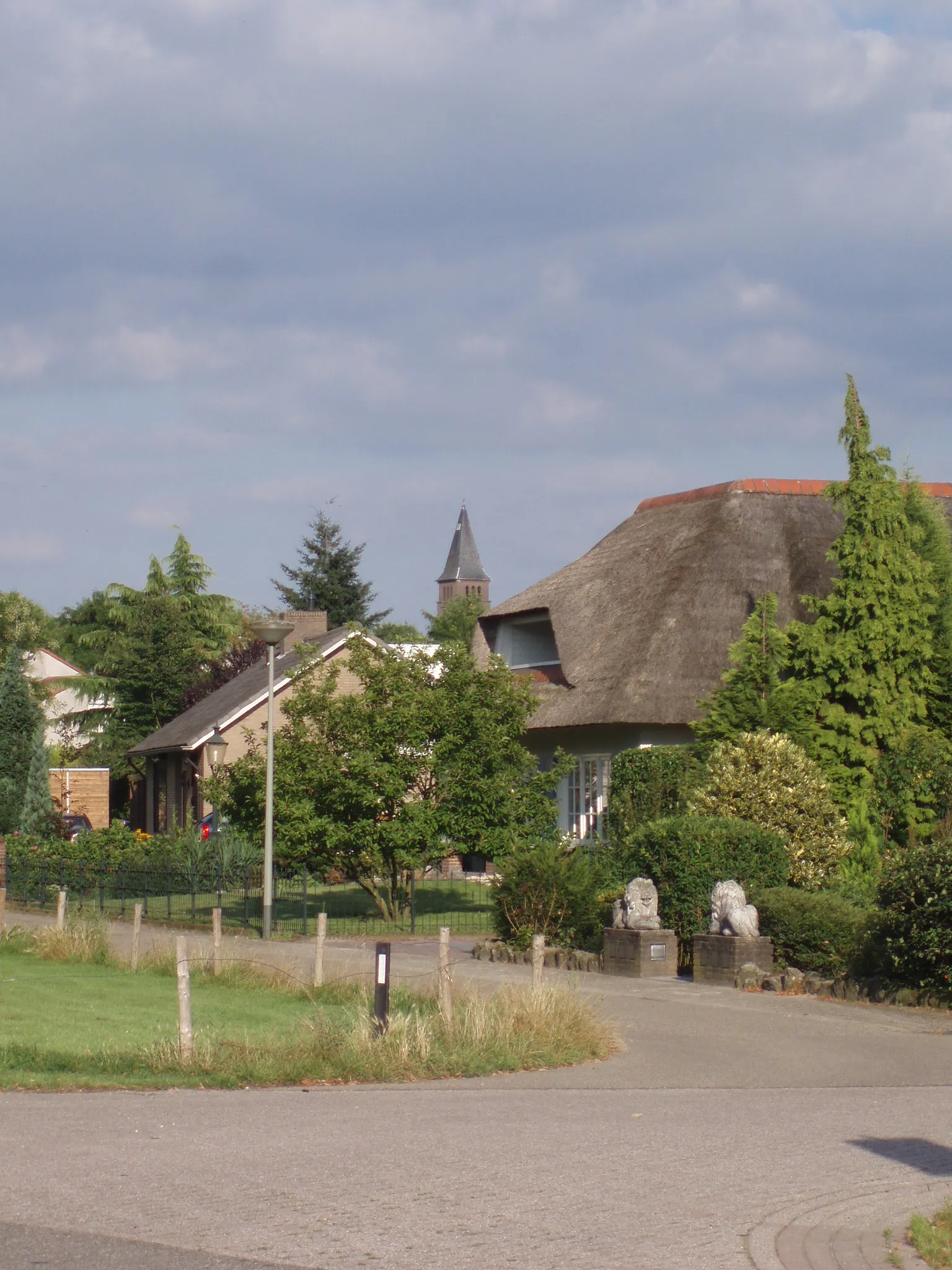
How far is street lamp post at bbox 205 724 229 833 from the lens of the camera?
31859 millimetres

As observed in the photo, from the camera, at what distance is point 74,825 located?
41.8 meters

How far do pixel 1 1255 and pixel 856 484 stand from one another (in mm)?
19439

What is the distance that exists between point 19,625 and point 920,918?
56.9m

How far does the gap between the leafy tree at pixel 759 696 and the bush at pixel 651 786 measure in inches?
19.4

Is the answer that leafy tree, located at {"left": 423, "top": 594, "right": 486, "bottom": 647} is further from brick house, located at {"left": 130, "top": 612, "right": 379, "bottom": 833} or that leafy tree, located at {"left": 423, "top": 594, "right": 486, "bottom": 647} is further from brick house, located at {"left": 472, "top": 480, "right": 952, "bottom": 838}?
brick house, located at {"left": 472, "top": 480, "right": 952, "bottom": 838}

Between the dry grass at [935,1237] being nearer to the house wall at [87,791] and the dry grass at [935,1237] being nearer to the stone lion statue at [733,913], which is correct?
the stone lion statue at [733,913]

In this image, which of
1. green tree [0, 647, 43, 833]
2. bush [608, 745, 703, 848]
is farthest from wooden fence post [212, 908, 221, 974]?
green tree [0, 647, 43, 833]

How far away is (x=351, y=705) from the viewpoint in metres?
24.3

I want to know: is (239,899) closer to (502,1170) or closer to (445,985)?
(445,985)

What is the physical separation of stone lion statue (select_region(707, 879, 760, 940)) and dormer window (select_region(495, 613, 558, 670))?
16270 millimetres

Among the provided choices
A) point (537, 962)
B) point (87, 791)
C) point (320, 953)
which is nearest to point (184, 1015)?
point (537, 962)

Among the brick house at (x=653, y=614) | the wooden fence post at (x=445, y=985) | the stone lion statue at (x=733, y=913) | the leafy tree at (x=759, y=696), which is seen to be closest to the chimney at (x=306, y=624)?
the brick house at (x=653, y=614)

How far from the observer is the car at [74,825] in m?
38.1

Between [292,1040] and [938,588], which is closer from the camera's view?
[292,1040]
